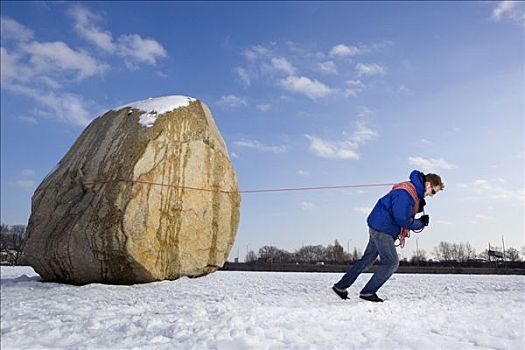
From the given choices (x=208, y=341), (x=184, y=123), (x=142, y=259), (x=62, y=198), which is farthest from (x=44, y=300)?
(x=184, y=123)

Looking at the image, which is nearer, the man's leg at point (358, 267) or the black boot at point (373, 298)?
the black boot at point (373, 298)

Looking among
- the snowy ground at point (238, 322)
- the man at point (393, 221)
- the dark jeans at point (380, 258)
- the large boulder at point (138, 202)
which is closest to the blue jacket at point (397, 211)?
the man at point (393, 221)

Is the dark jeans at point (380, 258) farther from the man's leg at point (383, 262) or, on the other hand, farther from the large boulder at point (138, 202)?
the large boulder at point (138, 202)

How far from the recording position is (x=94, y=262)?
616 cm

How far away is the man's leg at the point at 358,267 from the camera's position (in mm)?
5844

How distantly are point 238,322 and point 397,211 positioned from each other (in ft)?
8.98

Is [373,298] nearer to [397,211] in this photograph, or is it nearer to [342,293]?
[342,293]

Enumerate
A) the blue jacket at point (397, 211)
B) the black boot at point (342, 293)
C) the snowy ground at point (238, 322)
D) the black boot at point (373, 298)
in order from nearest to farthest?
the snowy ground at point (238, 322)
the black boot at point (373, 298)
the blue jacket at point (397, 211)
the black boot at point (342, 293)

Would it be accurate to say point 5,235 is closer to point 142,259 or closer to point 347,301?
point 142,259

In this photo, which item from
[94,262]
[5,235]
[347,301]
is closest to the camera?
[5,235]

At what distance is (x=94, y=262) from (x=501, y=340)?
4.92m

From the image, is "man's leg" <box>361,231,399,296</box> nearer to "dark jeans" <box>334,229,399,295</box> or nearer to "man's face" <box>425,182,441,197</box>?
"dark jeans" <box>334,229,399,295</box>

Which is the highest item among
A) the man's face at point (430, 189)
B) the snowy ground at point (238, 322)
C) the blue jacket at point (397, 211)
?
the man's face at point (430, 189)

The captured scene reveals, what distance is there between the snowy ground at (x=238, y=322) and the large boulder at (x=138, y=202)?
0.86 m
